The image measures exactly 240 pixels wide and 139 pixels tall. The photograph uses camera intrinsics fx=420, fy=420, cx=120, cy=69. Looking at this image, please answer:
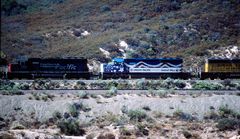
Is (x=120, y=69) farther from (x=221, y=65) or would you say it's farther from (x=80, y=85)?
(x=221, y=65)

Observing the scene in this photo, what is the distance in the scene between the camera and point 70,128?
27.2 m

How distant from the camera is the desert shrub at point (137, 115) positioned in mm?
30256

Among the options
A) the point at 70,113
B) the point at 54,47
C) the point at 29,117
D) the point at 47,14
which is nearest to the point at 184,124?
the point at 70,113

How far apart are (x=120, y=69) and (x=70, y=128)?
21.5 metres

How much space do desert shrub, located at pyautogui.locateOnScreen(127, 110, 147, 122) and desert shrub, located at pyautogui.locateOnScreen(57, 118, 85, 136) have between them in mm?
4323

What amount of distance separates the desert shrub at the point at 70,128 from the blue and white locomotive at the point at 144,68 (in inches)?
786

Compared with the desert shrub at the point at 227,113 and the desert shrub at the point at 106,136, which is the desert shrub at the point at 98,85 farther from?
the desert shrub at the point at 106,136

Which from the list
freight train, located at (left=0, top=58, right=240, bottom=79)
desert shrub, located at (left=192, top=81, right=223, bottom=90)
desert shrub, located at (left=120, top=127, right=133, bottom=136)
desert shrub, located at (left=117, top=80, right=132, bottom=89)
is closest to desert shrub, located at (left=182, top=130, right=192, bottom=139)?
desert shrub, located at (left=120, top=127, right=133, bottom=136)

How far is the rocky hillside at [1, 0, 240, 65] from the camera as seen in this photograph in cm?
5988

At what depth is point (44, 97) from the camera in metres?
34.2

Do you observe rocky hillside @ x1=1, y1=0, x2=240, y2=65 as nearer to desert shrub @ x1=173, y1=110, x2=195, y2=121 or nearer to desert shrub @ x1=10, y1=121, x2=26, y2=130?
desert shrub @ x1=173, y1=110, x2=195, y2=121

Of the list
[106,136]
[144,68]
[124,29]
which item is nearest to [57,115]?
[106,136]

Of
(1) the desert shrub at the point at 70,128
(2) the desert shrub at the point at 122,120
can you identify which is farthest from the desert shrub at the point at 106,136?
(2) the desert shrub at the point at 122,120

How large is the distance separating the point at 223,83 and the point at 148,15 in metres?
34.4
